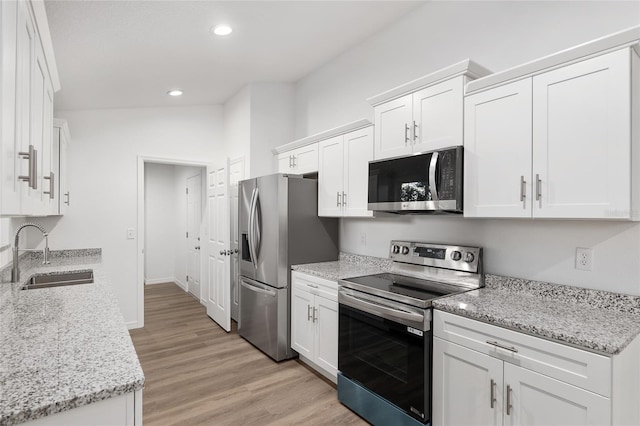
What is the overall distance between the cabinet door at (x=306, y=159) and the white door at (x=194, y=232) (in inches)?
92.4

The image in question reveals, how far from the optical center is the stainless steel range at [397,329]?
2031mm

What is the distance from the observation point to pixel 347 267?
3.29 metres

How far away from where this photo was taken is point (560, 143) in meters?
1.77

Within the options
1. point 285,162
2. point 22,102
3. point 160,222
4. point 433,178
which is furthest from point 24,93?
point 160,222

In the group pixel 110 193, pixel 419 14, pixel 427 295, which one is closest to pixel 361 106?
pixel 419 14

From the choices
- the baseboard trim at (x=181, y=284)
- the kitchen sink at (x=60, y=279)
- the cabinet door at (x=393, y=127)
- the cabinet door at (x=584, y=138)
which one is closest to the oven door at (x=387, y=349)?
the cabinet door at (x=584, y=138)

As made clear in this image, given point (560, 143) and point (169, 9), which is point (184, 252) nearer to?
point (169, 9)

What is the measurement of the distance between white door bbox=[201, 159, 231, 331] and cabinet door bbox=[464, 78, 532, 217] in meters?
2.89

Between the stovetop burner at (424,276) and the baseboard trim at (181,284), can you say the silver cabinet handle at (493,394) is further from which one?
the baseboard trim at (181,284)

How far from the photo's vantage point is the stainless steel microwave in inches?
85.6

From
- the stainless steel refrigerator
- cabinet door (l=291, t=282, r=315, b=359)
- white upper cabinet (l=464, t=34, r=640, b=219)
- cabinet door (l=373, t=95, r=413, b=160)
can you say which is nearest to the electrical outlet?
white upper cabinet (l=464, t=34, r=640, b=219)

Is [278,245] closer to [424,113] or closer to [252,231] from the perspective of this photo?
[252,231]

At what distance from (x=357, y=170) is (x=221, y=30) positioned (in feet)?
5.13

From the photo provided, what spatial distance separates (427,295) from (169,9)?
2.49m
